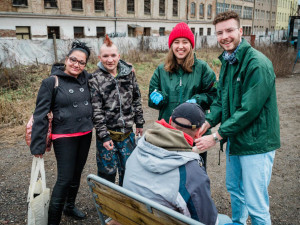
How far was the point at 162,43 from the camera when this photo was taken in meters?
22.9

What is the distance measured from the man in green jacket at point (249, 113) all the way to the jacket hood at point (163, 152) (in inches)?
23.6

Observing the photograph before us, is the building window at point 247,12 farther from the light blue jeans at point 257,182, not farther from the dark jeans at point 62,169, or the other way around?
the dark jeans at point 62,169

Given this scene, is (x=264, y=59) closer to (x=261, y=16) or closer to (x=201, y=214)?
(x=201, y=214)

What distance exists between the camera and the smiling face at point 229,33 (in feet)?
7.36

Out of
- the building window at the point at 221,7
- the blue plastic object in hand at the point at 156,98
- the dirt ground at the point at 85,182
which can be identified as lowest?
the dirt ground at the point at 85,182

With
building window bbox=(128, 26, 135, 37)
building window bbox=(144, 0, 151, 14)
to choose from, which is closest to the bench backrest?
building window bbox=(128, 26, 135, 37)

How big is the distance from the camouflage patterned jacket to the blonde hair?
43 centimetres

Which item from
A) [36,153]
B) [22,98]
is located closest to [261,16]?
[22,98]

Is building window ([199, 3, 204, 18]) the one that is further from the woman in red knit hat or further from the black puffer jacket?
the black puffer jacket

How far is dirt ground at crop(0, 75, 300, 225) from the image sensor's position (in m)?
3.22

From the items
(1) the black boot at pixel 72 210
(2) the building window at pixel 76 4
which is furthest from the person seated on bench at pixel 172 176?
(2) the building window at pixel 76 4

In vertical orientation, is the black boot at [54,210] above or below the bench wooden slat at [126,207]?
below

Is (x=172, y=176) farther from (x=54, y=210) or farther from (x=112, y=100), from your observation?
(x=54, y=210)

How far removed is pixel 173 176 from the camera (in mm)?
1566
